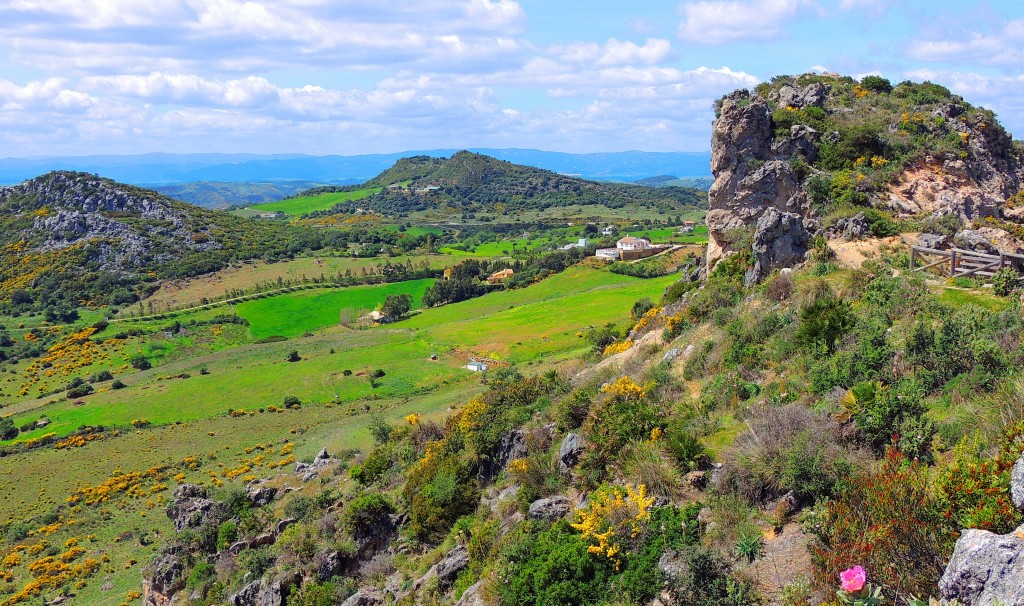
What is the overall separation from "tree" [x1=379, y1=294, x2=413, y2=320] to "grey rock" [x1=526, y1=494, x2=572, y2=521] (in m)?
71.3

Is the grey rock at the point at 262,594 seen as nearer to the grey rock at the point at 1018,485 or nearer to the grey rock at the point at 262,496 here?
the grey rock at the point at 262,496

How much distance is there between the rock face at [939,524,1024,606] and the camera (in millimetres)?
5520

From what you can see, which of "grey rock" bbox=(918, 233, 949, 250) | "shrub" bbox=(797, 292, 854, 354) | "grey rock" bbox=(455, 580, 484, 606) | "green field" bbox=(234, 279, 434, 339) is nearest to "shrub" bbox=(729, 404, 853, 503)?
"shrub" bbox=(797, 292, 854, 354)

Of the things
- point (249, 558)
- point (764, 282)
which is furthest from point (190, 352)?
point (764, 282)

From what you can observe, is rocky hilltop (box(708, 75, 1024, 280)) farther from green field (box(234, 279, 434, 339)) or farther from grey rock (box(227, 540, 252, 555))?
green field (box(234, 279, 434, 339))

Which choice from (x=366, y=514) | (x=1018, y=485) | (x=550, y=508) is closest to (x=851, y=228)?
(x=550, y=508)

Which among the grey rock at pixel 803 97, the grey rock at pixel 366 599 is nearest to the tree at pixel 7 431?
the grey rock at pixel 366 599

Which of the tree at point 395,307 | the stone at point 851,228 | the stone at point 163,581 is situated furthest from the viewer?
the tree at point 395,307

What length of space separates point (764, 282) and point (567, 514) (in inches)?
487

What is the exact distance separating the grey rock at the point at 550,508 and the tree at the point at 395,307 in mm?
71339

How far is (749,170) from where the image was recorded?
2742 cm

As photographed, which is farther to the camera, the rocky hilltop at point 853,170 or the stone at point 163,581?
the rocky hilltop at point 853,170

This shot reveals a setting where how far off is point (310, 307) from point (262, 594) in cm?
7820

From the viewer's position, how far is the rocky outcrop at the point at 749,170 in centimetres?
2605
